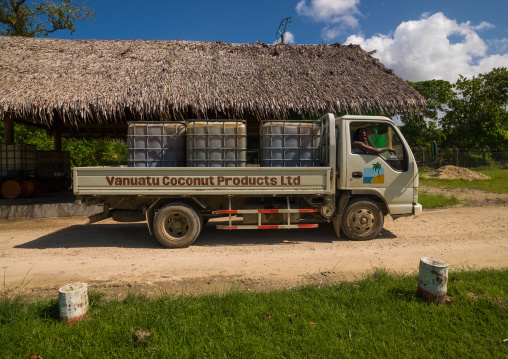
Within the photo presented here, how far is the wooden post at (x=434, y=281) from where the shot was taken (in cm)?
329

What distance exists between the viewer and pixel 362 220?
639 cm

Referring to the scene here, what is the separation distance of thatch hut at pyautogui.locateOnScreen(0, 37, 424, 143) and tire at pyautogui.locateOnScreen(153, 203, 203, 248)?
3999 millimetres

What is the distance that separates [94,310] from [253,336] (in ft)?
5.57

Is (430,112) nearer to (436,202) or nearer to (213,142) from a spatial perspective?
(436,202)

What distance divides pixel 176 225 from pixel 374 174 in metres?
4.01

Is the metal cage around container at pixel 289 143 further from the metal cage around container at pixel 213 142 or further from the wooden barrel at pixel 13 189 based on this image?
the wooden barrel at pixel 13 189

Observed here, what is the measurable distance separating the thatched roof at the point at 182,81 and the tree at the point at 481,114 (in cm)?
2167

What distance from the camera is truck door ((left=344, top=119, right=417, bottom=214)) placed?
6.23m

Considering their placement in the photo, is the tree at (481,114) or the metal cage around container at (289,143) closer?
the metal cage around container at (289,143)

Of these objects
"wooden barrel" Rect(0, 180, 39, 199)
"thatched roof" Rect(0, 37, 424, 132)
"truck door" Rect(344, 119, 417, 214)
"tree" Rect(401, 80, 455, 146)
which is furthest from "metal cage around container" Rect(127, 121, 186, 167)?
"tree" Rect(401, 80, 455, 146)

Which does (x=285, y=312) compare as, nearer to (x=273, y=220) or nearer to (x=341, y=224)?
(x=273, y=220)

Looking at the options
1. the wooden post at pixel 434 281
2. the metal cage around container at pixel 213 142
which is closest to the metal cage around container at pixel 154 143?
the metal cage around container at pixel 213 142

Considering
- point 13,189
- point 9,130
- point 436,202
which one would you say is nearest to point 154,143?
point 13,189

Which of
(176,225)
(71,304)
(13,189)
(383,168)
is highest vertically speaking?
(383,168)
